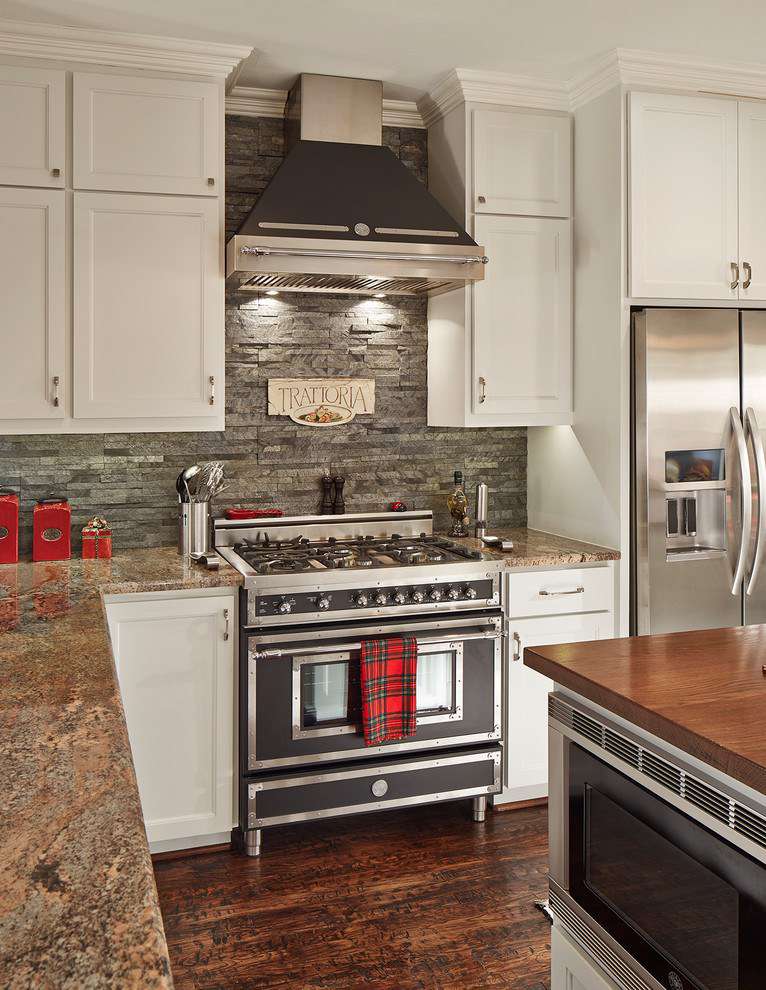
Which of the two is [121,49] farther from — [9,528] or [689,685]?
[689,685]

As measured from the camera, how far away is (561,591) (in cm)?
348

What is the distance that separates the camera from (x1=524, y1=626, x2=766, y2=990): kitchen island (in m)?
1.47

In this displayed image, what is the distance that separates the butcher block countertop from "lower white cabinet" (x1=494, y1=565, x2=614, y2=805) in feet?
3.97

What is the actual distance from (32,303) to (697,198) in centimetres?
250

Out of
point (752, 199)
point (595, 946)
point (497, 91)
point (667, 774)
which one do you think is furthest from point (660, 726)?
point (497, 91)

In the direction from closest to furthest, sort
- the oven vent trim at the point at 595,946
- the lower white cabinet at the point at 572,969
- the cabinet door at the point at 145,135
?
the oven vent trim at the point at 595,946 → the lower white cabinet at the point at 572,969 → the cabinet door at the point at 145,135

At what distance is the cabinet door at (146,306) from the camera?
10.5 feet

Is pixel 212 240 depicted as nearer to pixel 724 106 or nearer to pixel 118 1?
pixel 118 1

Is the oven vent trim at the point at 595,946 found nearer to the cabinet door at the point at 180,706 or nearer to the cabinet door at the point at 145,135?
the cabinet door at the point at 180,706

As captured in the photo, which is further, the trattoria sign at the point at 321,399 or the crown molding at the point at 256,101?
the trattoria sign at the point at 321,399

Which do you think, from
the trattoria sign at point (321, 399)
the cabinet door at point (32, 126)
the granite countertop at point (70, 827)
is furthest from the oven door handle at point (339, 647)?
the cabinet door at point (32, 126)

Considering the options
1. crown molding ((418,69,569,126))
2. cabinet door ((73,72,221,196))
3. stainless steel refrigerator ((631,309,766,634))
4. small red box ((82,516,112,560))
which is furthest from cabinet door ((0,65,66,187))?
stainless steel refrigerator ((631,309,766,634))

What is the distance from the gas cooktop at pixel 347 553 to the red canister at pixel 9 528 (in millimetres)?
812

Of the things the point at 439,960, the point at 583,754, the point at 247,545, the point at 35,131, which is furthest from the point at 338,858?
the point at 35,131
